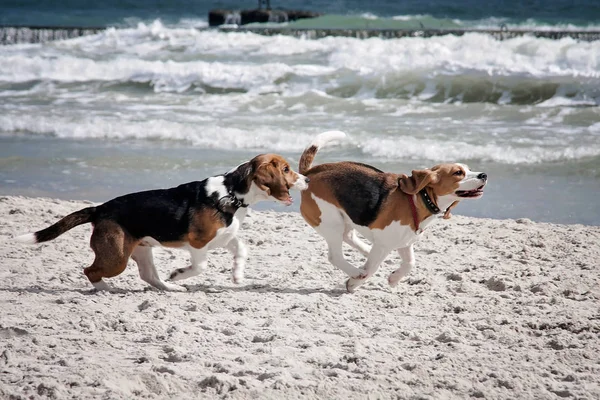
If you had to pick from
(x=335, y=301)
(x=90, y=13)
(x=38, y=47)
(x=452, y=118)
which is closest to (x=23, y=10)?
(x=90, y=13)

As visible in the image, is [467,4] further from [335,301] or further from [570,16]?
[335,301]

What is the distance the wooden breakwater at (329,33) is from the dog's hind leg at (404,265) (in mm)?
15611

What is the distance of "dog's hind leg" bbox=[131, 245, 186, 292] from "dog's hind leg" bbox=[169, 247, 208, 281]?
8 cm

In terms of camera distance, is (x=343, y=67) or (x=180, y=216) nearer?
(x=180, y=216)

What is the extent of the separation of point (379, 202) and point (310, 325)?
0.97 meters

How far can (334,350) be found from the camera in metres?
4.70

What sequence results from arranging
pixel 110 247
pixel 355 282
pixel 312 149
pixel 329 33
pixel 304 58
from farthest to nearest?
pixel 329 33
pixel 304 58
pixel 312 149
pixel 355 282
pixel 110 247

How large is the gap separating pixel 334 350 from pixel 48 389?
5.00 ft

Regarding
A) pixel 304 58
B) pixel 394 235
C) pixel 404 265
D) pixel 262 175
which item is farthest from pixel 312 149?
pixel 304 58

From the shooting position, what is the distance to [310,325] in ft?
16.9

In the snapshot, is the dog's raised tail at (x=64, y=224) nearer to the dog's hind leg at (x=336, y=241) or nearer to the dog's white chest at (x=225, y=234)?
the dog's white chest at (x=225, y=234)

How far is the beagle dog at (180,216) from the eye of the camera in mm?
5434

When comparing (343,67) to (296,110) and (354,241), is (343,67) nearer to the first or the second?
(296,110)

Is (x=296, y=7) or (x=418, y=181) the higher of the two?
(x=296, y=7)
